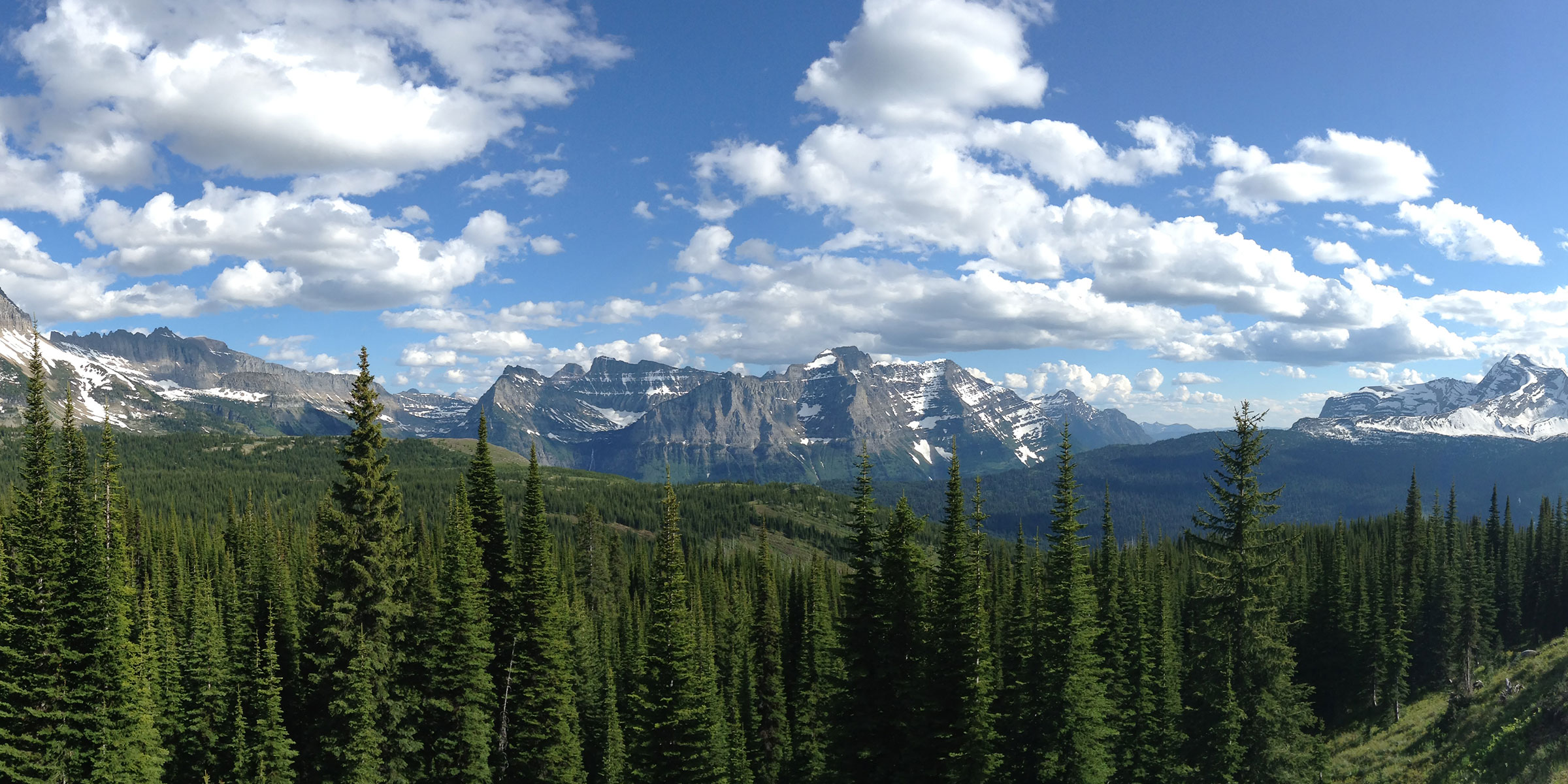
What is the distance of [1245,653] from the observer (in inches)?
1304

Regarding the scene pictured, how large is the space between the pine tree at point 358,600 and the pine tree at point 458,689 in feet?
18.2

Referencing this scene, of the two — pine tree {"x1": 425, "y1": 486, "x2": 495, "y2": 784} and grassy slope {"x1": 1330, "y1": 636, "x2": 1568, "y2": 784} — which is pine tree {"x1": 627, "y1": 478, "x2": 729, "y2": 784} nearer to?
pine tree {"x1": 425, "y1": 486, "x2": 495, "y2": 784}

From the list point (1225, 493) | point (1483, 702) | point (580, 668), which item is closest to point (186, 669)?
point (580, 668)

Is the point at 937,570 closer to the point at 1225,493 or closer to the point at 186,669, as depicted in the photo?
the point at 1225,493

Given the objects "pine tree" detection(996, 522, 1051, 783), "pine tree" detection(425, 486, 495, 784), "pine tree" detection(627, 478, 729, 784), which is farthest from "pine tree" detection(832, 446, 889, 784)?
"pine tree" detection(425, 486, 495, 784)

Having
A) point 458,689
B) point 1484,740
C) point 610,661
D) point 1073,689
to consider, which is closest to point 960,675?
point 1073,689

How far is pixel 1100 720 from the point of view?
123 feet

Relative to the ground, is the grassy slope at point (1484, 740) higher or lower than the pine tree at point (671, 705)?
lower

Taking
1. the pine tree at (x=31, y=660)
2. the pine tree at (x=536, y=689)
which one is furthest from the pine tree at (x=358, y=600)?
the pine tree at (x=31, y=660)

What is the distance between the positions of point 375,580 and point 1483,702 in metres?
76.3

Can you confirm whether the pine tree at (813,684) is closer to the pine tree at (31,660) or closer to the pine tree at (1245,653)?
the pine tree at (1245,653)

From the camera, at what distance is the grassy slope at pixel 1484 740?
40438mm

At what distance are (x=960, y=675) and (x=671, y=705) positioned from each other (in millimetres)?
14970

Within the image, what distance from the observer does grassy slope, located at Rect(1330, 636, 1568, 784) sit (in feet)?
133
